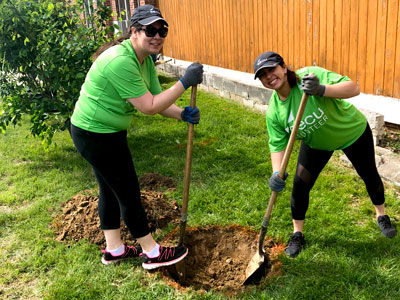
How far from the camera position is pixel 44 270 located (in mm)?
3289

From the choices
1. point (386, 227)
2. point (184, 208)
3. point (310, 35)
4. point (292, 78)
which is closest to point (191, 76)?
point (292, 78)

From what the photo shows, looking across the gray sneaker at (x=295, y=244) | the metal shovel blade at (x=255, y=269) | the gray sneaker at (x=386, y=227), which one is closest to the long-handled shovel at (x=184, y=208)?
the metal shovel blade at (x=255, y=269)

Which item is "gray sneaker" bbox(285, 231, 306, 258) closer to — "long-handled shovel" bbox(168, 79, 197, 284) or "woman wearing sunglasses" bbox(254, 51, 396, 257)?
"woman wearing sunglasses" bbox(254, 51, 396, 257)

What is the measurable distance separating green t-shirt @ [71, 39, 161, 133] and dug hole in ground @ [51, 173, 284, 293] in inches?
52.2

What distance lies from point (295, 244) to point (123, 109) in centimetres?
178

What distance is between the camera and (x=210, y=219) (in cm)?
379

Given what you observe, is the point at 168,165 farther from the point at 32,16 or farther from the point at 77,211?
the point at 32,16

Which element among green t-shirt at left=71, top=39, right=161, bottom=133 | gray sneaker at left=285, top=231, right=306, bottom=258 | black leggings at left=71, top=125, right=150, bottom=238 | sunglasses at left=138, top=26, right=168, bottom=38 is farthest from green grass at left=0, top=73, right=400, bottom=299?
sunglasses at left=138, top=26, right=168, bottom=38

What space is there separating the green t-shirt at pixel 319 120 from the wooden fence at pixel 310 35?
2056 mm

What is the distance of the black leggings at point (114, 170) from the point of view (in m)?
2.75

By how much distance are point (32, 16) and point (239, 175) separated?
3.47 metres

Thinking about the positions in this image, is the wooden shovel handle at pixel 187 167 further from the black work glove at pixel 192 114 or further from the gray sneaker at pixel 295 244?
the gray sneaker at pixel 295 244

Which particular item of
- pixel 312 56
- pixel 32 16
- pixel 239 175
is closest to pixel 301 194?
pixel 239 175

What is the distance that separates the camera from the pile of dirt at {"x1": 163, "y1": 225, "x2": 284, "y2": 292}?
3.09 meters
